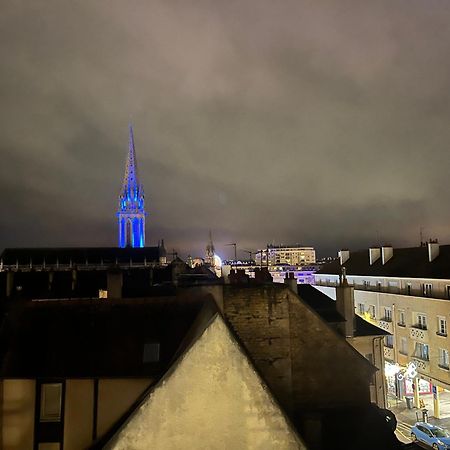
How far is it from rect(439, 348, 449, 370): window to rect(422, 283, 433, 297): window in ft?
15.5

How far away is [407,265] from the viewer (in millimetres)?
40625

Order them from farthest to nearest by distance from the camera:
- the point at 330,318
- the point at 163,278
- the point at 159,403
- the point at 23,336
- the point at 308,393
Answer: the point at 163,278 < the point at 330,318 < the point at 23,336 < the point at 308,393 < the point at 159,403

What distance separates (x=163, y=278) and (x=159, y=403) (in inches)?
2282

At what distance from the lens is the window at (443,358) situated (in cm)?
3231

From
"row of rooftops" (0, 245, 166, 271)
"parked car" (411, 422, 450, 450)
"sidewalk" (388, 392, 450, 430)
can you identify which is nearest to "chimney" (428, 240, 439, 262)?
"sidewalk" (388, 392, 450, 430)

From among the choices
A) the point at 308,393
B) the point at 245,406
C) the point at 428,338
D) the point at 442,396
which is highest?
the point at 245,406

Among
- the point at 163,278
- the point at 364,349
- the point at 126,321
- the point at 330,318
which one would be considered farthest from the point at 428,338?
the point at 163,278

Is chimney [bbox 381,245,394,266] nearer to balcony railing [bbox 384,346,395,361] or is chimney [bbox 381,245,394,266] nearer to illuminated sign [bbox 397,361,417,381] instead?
balcony railing [bbox 384,346,395,361]

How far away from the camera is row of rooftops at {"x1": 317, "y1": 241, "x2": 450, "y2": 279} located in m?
36.8

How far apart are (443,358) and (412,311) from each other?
4.81 meters

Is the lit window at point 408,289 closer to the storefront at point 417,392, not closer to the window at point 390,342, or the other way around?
the window at point 390,342

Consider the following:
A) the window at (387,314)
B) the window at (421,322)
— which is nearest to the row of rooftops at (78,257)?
the window at (387,314)

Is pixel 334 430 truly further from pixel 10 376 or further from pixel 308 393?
pixel 10 376

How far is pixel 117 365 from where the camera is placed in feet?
40.3
